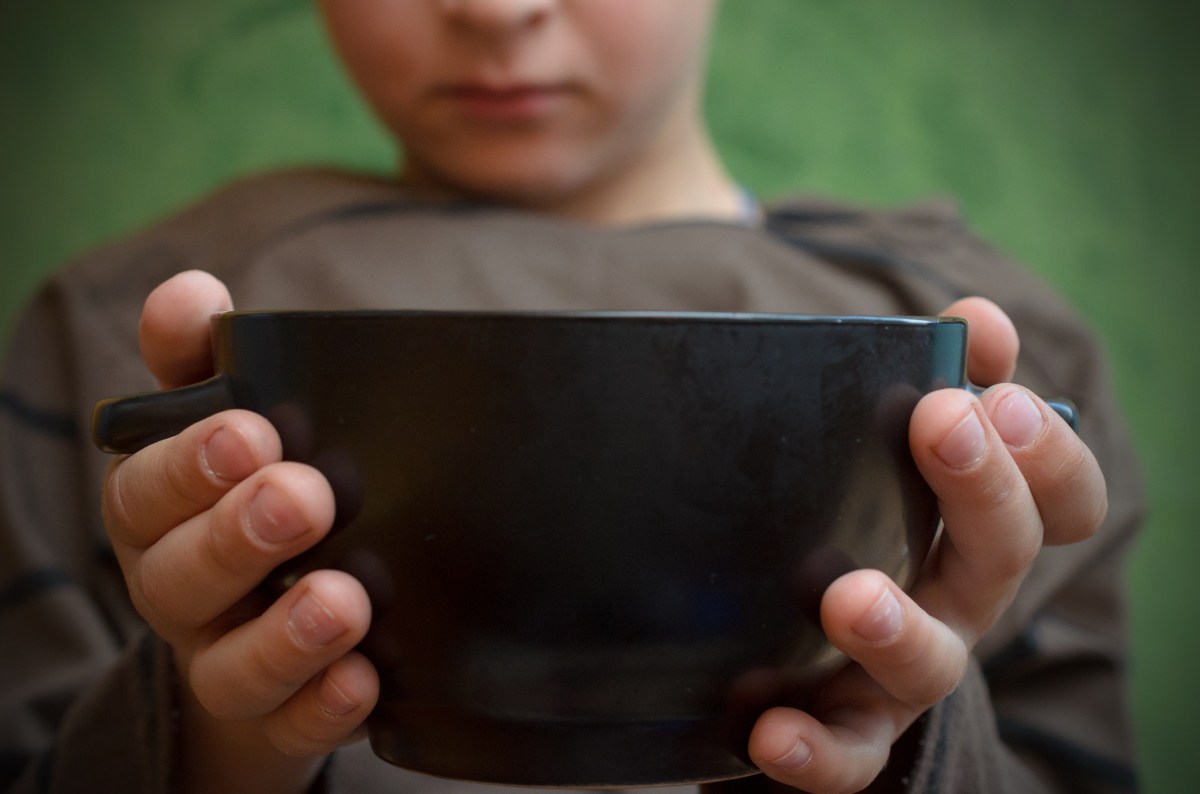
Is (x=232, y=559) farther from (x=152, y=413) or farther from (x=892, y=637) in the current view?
(x=892, y=637)

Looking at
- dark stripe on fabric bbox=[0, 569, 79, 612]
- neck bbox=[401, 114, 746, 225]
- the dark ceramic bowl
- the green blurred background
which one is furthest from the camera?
the green blurred background

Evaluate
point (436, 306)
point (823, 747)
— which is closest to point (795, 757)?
point (823, 747)

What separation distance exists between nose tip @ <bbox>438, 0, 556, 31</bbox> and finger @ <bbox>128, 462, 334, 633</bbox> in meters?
0.37

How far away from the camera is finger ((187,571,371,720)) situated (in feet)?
0.99

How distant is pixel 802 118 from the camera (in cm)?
106

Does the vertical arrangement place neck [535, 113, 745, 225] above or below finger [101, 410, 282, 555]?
below

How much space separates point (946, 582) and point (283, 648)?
23 cm

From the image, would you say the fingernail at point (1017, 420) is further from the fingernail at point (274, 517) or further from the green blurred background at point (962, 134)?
the green blurred background at point (962, 134)

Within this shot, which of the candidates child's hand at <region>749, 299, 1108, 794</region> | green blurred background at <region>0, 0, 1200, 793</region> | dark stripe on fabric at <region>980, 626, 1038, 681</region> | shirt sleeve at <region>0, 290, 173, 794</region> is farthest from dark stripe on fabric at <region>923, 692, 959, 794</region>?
green blurred background at <region>0, 0, 1200, 793</region>

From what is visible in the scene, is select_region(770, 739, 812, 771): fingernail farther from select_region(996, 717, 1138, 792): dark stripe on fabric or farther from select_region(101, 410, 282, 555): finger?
select_region(996, 717, 1138, 792): dark stripe on fabric

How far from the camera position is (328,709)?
32cm

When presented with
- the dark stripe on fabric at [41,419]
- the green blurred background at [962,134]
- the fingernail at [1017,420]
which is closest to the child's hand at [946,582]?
the fingernail at [1017,420]

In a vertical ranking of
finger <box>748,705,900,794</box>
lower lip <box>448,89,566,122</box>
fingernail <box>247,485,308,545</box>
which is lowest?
finger <box>748,705,900,794</box>

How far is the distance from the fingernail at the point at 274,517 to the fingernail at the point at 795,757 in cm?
15
